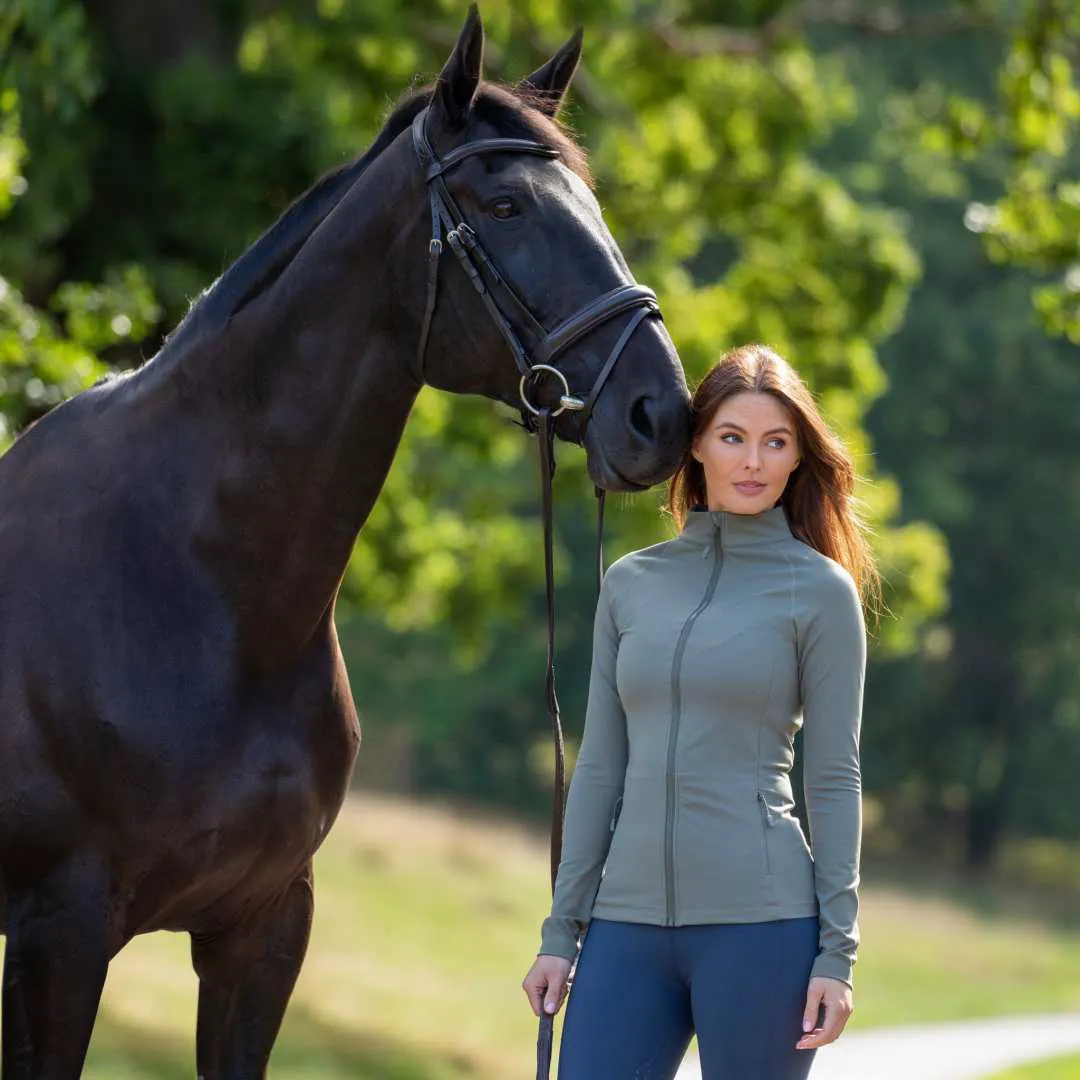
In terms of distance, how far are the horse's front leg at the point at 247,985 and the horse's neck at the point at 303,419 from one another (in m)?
0.56

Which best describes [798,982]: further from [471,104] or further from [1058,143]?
[1058,143]

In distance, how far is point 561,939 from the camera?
2.94m

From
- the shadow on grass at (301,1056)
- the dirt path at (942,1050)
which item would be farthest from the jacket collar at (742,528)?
the shadow on grass at (301,1056)

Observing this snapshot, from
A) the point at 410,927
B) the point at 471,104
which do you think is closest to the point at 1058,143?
the point at 471,104

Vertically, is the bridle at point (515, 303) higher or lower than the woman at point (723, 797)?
higher

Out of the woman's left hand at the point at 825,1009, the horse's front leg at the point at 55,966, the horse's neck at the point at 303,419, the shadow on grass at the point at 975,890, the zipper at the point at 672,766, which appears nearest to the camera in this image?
the woman's left hand at the point at 825,1009

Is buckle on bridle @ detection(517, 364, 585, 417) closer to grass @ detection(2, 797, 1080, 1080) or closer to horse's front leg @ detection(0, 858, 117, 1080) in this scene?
horse's front leg @ detection(0, 858, 117, 1080)

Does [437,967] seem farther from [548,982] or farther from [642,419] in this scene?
Result: [642,419]

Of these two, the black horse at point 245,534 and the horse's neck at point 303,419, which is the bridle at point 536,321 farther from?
the horse's neck at point 303,419

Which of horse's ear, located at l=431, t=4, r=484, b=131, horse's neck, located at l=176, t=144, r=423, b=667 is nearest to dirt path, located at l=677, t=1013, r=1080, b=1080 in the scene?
horse's neck, located at l=176, t=144, r=423, b=667

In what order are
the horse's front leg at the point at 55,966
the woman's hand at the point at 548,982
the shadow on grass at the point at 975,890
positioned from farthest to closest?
the shadow on grass at the point at 975,890 → the horse's front leg at the point at 55,966 → the woman's hand at the point at 548,982

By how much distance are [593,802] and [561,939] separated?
0.77 feet

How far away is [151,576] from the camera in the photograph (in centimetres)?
320

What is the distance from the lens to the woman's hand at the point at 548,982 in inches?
115
